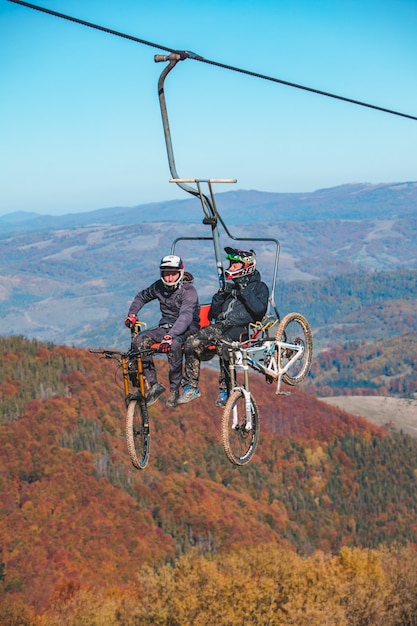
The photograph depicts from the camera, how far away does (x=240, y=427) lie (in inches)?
770

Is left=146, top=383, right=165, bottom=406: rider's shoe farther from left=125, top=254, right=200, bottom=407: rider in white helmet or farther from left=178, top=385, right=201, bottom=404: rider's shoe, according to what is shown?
left=178, top=385, right=201, bottom=404: rider's shoe

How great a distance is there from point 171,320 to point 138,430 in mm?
3250

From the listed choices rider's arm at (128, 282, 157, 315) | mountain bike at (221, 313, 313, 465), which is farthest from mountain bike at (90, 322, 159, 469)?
mountain bike at (221, 313, 313, 465)

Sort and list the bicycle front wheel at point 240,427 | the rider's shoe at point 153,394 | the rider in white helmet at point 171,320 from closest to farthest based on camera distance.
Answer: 1. the bicycle front wheel at point 240,427
2. the rider's shoe at point 153,394
3. the rider in white helmet at point 171,320

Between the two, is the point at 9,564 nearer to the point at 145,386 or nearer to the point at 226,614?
the point at 226,614

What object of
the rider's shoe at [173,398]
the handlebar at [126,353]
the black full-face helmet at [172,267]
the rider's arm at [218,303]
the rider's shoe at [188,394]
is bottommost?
the rider's shoe at [173,398]

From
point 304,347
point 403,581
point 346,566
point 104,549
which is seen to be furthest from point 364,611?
point 104,549

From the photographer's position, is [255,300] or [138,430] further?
[255,300]

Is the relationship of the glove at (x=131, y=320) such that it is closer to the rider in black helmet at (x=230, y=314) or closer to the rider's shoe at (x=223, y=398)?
the rider in black helmet at (x=230, y=314)

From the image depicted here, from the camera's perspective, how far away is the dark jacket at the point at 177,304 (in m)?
20.4

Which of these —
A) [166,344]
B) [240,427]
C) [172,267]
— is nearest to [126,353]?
[166,344]

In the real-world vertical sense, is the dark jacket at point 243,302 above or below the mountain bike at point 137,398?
above

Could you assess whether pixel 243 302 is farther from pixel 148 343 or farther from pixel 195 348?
pixel 148 343

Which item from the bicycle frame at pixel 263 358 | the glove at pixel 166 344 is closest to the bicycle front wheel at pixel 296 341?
the bicycle frame at pixel 263 358
